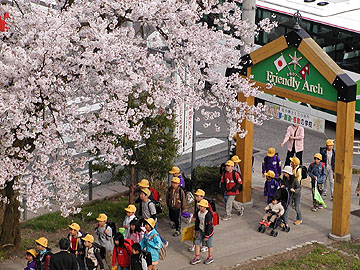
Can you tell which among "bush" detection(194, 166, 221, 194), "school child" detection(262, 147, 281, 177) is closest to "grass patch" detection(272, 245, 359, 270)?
"school child" detection(262, 147, 281, 177)

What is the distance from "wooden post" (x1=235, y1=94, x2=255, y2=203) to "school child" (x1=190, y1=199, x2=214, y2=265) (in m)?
3.20

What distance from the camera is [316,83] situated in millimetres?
15977

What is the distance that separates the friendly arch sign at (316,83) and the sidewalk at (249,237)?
0.71 meters

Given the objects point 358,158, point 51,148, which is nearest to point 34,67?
point 51,148

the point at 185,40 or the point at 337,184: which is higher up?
the point at 185,40

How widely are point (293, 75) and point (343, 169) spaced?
89.7 inches

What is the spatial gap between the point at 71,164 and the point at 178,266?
116 inches

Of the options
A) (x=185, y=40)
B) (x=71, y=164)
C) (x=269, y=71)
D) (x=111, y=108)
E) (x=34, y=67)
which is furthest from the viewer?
(x=269, y=71)

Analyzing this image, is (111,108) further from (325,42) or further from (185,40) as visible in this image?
(325,42)

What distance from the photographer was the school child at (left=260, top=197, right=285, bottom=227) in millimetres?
16422

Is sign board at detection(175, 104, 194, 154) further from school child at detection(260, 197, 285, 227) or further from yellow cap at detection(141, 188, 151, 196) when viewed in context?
yellow cap at detection(141, 188, 151, 196)

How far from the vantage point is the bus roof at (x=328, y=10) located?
24172 mm

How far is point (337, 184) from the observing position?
16.0 meters

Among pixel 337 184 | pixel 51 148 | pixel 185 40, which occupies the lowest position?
pixel 337 184
